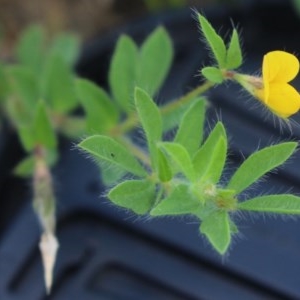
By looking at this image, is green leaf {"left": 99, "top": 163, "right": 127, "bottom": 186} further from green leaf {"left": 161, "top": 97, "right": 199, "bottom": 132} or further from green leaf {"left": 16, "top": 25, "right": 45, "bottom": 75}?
green leaf {"left": 16, "top": 25, "right": 45, "bottom": 75}

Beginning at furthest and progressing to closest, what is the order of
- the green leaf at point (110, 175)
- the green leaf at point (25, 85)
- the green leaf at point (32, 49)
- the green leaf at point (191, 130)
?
the green leaf at point (32, 49), the green leaf at point (25, 85), the green leaf at point (110, 175), the green leaf at point (191, 130)

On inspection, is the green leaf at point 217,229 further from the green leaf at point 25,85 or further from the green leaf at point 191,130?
the green leaf at point 25,85

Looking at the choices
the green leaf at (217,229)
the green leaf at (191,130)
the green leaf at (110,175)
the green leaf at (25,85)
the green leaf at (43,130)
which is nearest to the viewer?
the green leaf at (217,229)

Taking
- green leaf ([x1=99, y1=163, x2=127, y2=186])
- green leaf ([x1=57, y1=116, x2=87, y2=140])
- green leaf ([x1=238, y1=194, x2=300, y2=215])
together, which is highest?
green leaf ([x1=238, y1=194, x2=300, y2=215])

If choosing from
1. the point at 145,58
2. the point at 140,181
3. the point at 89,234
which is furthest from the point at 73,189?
the point at 140,181

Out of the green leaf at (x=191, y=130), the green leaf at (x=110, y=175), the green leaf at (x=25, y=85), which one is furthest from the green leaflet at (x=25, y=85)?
the green leaf at (x=191, y=130)

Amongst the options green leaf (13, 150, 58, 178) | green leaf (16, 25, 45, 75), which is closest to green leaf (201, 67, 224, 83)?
green leaf (13, 150, 58, 178)

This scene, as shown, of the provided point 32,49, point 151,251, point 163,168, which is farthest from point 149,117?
point 32,49
